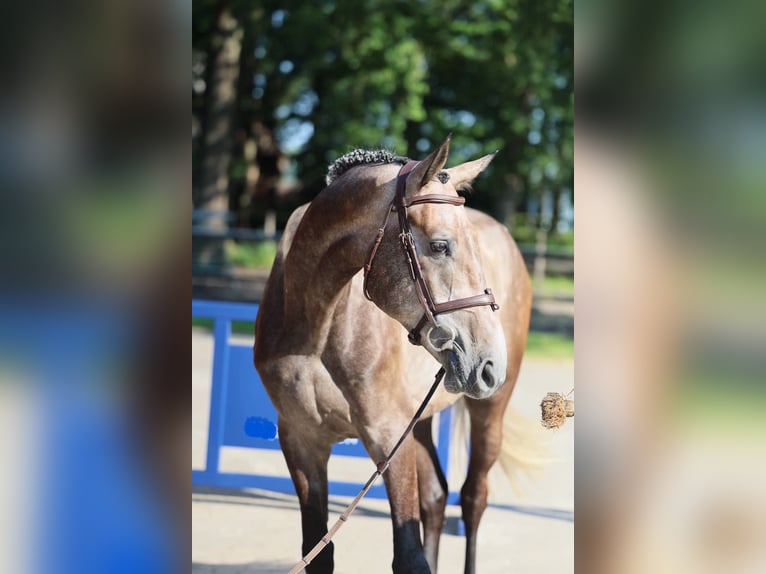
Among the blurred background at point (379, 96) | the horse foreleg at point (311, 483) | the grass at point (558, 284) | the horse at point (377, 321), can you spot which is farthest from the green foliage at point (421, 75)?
the horse foreleg at point (311, 483)

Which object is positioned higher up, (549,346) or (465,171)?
(465,171)

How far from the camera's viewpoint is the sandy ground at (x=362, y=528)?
391cm

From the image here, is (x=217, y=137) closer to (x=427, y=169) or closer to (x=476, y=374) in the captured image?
(x=427, y=169)

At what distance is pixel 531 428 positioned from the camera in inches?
172

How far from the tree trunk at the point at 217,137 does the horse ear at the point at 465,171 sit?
39.5 feet

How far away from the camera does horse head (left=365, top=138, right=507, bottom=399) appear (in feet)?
6.84

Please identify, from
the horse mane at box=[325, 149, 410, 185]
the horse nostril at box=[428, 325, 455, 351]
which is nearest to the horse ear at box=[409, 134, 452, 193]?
the horse mane at box=[325, 149, 410, 185]

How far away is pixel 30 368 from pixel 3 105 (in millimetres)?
358

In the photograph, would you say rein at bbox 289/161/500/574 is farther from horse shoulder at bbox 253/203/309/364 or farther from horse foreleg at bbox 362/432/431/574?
horse shoulder at bbox 253/203/309/364

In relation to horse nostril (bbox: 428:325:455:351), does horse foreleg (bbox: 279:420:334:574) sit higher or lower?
lower

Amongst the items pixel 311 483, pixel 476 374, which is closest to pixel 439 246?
pixel 476 374

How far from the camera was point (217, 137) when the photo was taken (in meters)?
14.3

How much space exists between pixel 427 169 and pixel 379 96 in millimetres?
11781

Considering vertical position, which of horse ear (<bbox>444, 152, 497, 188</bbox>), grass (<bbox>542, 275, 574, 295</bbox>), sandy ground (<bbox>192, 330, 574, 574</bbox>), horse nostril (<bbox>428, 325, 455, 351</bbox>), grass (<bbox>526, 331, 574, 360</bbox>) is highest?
horse ear (<bbox>444, 152, 497, 188</bbox>)
